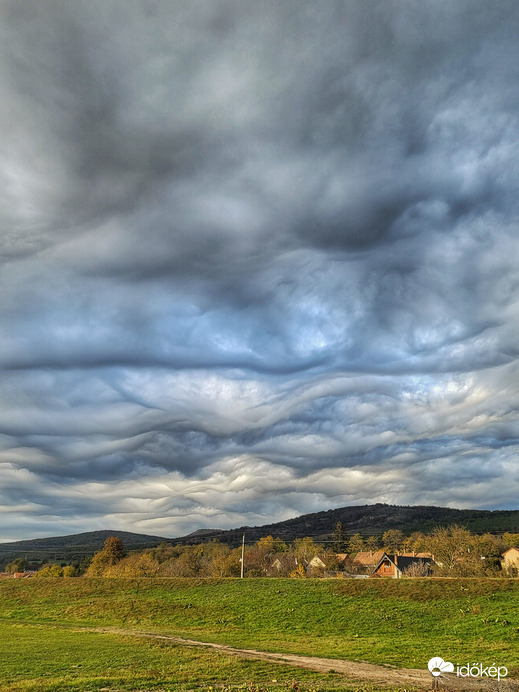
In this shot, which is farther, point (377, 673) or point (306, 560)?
point (306, 560)

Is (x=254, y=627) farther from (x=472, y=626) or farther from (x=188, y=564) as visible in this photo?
(x=188, y=564)

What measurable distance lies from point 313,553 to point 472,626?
100555mm

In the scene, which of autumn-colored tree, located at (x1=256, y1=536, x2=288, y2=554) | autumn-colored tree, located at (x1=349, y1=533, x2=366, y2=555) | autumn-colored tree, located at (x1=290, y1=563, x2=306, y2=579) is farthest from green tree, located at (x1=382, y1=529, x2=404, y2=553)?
autumn-colored tree, located at (x1=290, y1=563, x2=306, y2=579)

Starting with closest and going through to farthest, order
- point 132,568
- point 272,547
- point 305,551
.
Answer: point 132,568, point 305,551, point 272,547

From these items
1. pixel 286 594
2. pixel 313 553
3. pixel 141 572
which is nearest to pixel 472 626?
pixel 286 594

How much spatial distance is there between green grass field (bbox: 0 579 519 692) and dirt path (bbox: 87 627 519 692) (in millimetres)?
1474

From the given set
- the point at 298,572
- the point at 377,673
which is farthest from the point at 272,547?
the point at 377,673

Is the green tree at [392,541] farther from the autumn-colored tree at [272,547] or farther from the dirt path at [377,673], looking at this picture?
the dirt path at [377,673]

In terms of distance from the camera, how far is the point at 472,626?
3653 cm
